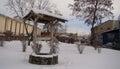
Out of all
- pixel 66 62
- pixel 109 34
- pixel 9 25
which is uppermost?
pixel 9 25

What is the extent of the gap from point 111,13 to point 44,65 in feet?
84.7

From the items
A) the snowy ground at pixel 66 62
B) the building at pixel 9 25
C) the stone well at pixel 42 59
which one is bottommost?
the snowy ground at pixel 66 62

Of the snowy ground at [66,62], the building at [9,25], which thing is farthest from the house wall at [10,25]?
the snowy ground at [66,62]

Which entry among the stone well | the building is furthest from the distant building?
the stone well

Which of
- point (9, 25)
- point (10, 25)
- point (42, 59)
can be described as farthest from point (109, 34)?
point (42, 59)

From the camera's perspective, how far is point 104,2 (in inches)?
1390

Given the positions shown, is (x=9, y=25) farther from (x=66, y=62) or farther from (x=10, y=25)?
(x=66, y=62)

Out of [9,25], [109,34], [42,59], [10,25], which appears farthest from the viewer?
[109,34]

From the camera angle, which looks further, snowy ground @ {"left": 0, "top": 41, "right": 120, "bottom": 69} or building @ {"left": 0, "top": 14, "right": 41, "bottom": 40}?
building @ {"left": 0, "top": 14, "right": 41, "bottom": 40}

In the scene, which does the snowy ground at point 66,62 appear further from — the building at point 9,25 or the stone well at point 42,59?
the building at point 9,25

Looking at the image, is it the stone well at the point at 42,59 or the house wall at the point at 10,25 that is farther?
the house wall at the point at 10,25

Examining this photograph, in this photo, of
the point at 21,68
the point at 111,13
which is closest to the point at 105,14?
the point at 111,13

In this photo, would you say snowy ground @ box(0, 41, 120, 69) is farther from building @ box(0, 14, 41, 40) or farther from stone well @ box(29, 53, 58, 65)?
building @ box(0, 14, 41, 40)

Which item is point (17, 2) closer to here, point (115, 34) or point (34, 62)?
point (115, 34)
